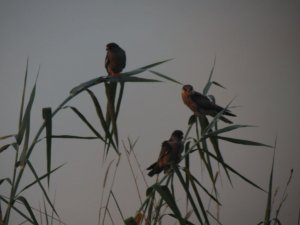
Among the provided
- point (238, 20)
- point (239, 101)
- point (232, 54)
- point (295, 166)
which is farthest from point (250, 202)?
point (238, 20)

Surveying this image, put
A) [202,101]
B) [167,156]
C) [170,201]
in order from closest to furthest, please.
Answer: [170,201]
[167,156]
[202,101]

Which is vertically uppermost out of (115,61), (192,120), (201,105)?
(115,61)

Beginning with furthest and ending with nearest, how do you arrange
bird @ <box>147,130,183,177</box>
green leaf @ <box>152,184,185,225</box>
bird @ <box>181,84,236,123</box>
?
bird @ <box>181,84,236,123</box>, bird @ <box>147,130,183,177</box>, green leaf @ <box>152,184,185,225</box>

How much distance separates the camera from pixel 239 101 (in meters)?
3.12

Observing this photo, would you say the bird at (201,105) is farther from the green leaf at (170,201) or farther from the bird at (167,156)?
the green leaf at (170,201)

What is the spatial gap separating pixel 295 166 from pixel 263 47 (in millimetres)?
851

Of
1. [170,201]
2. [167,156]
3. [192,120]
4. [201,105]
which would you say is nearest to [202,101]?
[201,105]

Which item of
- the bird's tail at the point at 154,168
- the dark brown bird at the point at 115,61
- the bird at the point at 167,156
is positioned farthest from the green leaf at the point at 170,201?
the dark brown bird at the point at 115,61

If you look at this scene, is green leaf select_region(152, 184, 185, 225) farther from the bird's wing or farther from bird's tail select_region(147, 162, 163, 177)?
the bird's wing

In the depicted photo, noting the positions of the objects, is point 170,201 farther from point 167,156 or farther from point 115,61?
point 115,61

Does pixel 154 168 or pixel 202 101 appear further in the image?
pixel 202 101

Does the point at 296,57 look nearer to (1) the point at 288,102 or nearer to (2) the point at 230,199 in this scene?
(1) the point at 288,102

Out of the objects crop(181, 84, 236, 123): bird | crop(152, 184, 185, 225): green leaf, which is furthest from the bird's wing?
crop(152, 184, 185, 225): green leaf

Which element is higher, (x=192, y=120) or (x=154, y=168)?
(x=192, y=120)
